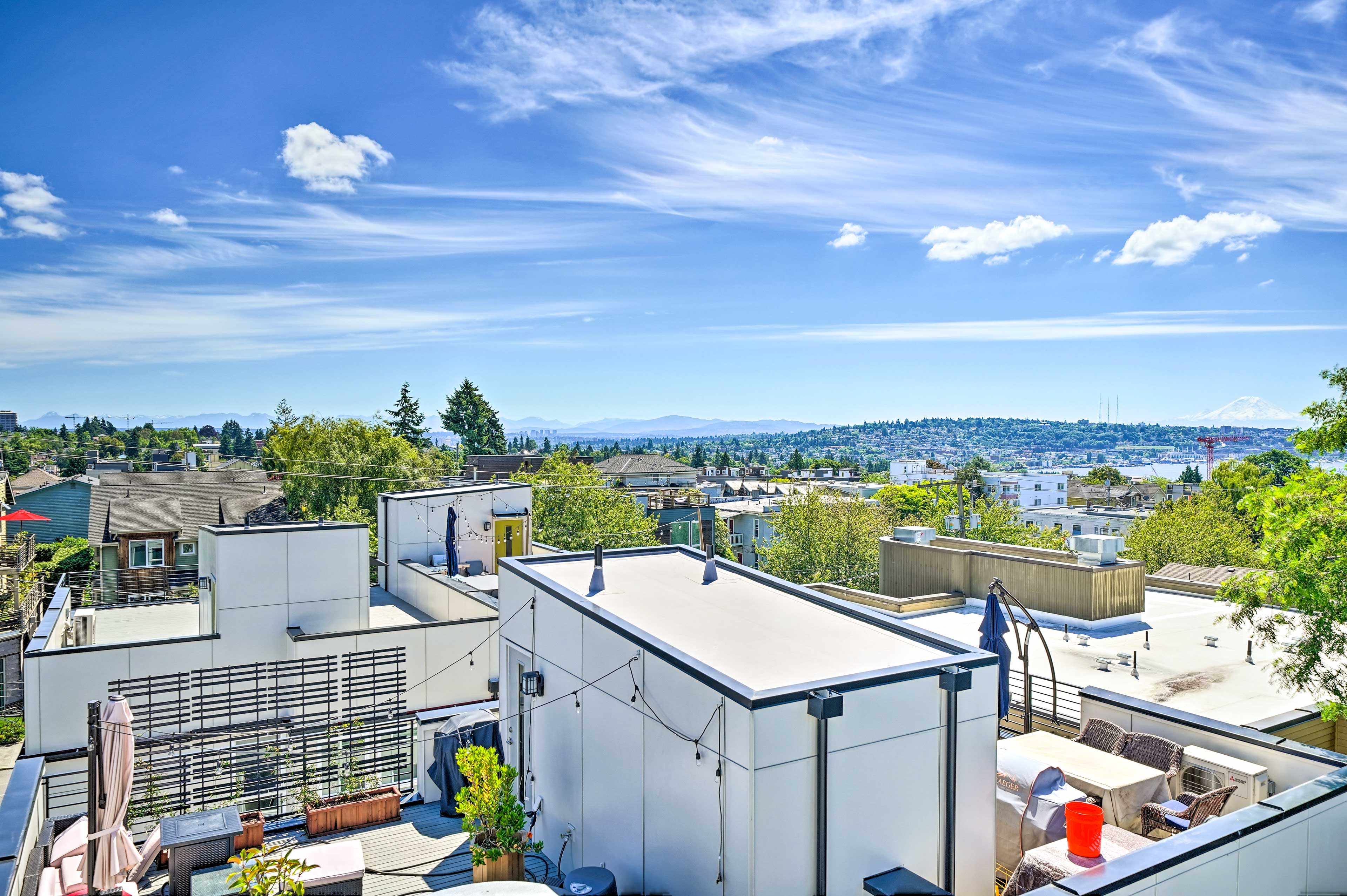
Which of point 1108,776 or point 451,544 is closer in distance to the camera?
point 1108,776

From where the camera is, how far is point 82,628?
640 inches

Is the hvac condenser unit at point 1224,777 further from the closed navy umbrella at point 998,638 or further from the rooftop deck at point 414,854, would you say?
the rooftop deck at point 414,854

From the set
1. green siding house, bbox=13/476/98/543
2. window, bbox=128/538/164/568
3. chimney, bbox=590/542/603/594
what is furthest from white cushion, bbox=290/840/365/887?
green siding house, bbox=13/476/98/543

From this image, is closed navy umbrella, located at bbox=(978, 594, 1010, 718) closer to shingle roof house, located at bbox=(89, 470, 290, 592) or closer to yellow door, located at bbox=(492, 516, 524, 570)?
yellow door, located at bbox=(492, 516, 524, 570)

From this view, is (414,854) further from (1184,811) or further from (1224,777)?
(1224,777)

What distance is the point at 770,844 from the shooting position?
18.7 feet

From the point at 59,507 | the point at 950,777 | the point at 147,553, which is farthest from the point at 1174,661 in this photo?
the point at 59,507

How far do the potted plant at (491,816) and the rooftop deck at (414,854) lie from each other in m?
0.73

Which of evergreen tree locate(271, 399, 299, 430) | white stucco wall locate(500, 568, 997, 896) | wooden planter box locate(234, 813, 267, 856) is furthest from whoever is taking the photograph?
evergreen tree locate(271, 399, 299, 430)

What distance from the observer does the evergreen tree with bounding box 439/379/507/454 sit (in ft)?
293

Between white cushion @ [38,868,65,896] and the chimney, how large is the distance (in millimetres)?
6195

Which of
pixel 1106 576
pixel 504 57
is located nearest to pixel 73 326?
pixel 504 57

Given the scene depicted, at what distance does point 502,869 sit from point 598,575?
137 inches

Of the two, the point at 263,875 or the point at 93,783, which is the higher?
the point at 263,875
